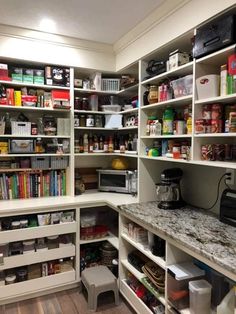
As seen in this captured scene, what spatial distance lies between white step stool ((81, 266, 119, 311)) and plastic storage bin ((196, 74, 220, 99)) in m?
1.70

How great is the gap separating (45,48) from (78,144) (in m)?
1.05

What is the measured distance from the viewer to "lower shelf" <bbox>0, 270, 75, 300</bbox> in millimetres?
2215

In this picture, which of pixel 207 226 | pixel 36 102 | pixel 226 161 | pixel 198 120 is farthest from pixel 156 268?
pixel 36 102

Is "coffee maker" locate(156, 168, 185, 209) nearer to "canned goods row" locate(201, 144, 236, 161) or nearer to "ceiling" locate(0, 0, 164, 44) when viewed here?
"canned goods row" locate(201, 144, 236, 161)

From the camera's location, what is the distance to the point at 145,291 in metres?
2.02

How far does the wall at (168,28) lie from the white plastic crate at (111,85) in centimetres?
25

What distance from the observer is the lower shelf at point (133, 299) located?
1894mm

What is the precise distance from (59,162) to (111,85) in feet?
3.57

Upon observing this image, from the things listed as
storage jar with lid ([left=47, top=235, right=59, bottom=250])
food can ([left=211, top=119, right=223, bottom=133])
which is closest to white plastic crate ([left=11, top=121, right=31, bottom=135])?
storage jar with lid ([left=47, top=235, right=59, bottom=250])

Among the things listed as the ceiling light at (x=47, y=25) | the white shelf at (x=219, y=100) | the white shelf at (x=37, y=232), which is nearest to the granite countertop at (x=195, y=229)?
the white shelf at (x=37, y=232)

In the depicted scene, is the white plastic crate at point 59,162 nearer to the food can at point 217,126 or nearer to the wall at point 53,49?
the wall at point 53,49

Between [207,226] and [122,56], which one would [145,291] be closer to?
[207,226]

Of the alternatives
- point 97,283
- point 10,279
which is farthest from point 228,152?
point 10,279

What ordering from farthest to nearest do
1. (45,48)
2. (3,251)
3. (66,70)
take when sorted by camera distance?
(66,70)
(45,48)
(3,251)
